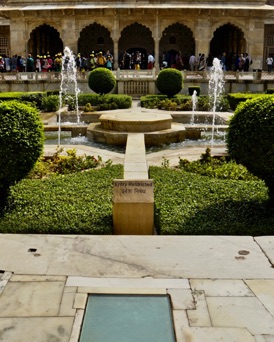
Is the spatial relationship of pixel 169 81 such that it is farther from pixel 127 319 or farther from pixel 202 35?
pixel 127 319

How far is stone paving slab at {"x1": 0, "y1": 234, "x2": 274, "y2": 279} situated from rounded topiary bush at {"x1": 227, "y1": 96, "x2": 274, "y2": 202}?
3.37 feet

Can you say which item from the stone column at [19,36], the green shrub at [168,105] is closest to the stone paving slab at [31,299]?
the green shrub at [168,105]

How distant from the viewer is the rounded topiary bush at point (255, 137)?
5594mm

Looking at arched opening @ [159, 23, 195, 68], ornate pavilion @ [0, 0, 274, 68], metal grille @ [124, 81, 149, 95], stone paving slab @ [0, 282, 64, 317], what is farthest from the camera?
arched opening @ [159, 23, 195, 68]

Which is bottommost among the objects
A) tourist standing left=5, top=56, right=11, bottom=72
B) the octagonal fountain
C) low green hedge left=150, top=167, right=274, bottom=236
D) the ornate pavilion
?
low green hedge left=150, top=167, right=274, bottom=236

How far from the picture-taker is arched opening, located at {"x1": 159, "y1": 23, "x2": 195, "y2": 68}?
30109 millimetres

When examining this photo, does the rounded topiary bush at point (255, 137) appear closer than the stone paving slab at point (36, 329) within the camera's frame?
No

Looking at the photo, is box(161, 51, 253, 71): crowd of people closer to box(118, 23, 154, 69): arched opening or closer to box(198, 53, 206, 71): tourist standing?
box(198, 53, 206, 71): tourist standing

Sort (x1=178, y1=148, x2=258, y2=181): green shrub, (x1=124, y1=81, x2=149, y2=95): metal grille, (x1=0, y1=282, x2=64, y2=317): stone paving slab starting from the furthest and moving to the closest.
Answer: (x1=124, y1=81, x2=149, y2=95): metal grille
(x1=178, y1=148, x2=258, y2=181): green shrub
(x1=0, y1=282, x2=64, y2=317): stone paving slab

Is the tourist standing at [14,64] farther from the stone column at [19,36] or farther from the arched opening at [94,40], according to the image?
the arched opening at [94,40]

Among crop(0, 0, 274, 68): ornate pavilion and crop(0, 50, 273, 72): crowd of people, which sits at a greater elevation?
crop(0, 0, 274, 68): ornate pavilion

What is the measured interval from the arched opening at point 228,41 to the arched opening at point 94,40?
23.3ft

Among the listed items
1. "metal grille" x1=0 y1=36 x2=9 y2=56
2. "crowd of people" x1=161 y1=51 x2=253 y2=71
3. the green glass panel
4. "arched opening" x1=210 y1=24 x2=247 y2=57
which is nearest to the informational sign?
the green glass panel

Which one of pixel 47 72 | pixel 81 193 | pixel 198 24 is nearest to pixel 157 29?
pixel 198 24
